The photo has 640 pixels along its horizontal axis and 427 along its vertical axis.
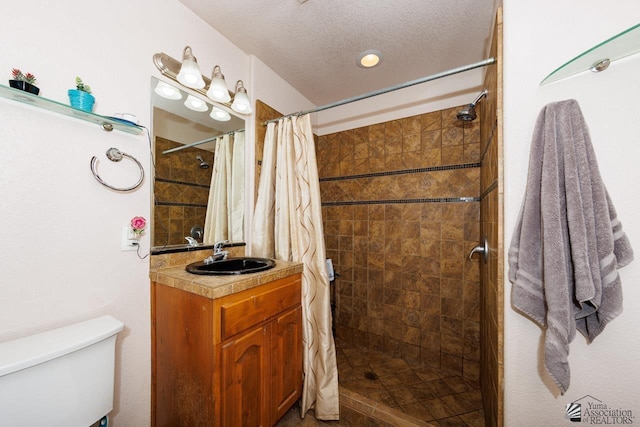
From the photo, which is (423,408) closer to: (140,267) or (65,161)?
(140,267)

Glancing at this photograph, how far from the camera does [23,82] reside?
78 centimetres

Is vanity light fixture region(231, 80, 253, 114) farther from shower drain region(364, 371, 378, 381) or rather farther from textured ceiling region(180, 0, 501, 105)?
shower drain region(364, 371, 378, 381)

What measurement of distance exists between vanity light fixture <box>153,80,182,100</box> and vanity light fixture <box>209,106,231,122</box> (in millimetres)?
214

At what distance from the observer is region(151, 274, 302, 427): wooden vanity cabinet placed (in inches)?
37.7

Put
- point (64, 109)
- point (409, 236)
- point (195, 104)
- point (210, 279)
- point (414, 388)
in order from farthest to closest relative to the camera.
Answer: point (409, 236) < point (414, 388) < point (195, 104) < point (210, 279) < point (64, 109)

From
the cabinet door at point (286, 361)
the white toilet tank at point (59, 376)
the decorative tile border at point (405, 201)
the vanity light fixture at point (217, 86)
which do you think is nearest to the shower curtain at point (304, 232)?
the cabinet door at point (286, 361)

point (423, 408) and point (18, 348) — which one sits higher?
point (18, 348)

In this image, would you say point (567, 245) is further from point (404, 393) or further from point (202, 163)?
point (202, 163)

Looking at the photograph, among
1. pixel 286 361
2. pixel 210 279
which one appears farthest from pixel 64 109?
pixel 286 361

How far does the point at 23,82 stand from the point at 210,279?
0.94 metres

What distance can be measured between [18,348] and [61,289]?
22 centimetres

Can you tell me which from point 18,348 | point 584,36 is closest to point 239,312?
point 18,348

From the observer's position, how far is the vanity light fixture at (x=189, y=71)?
1193 mm

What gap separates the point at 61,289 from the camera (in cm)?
91
